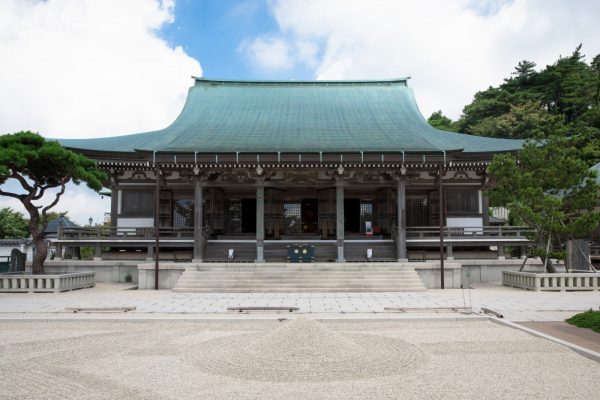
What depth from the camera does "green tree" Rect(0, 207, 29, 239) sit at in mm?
46312

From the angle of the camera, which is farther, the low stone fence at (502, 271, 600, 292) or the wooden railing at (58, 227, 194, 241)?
the wooden railing at (58, 227, 194, 241)

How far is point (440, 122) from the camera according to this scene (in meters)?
51.8

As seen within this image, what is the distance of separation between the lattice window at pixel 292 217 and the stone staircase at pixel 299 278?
5884mm

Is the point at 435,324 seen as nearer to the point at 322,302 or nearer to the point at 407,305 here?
the point at 407,305

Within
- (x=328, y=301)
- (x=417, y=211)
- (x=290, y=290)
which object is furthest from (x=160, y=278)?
(x=417, y=211)

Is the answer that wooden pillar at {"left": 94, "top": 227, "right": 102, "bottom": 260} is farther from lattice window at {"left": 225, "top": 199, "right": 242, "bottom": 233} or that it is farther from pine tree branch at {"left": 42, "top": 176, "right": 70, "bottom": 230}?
lattice window at {"left": 225, "top": 199, "right": 242, "bottom": 233}

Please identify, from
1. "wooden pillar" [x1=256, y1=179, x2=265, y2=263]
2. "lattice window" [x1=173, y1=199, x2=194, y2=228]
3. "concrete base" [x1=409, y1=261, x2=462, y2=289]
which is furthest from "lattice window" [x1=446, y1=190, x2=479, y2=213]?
"lattice window" [x1=173, y1=199, x2=194, y2=228]

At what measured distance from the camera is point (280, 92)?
28.5m

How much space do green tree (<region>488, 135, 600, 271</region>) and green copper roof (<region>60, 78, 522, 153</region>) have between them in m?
2.58

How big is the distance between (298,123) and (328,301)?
12682 mm

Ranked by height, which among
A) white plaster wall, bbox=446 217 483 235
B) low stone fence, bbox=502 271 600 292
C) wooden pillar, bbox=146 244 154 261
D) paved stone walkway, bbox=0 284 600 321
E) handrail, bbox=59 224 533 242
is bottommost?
paved stone walkway, bbox=0 284 600 321

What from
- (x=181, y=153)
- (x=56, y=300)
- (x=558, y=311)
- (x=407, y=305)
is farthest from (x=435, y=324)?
(x=181, y=153)

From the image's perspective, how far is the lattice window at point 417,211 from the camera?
23.0 m

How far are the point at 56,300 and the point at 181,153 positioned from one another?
746 cm
